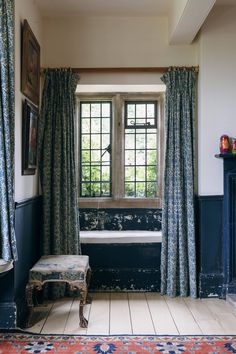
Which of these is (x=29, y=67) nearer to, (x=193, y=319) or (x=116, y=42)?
(x=116, y=42)

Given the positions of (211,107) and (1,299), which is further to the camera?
(211,107)

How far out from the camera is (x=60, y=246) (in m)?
4.00

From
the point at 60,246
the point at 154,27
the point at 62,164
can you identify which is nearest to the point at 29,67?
the point at 62,164

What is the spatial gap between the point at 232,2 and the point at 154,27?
33.5 inches

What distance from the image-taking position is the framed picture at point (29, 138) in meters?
3.49

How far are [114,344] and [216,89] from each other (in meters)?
2.72

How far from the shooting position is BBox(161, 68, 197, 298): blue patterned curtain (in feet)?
13.2

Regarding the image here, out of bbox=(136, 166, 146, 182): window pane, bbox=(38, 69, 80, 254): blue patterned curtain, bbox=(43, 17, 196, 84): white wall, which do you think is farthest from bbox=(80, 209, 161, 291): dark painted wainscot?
bbox=(43, 17, 196, 84): white wall

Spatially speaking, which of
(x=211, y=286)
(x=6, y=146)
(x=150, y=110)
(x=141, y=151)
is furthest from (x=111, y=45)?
(x=211, y=286)

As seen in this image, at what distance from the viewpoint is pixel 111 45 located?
4219 mm

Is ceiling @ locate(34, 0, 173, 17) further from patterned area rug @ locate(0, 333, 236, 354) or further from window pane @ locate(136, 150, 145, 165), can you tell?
patterned area rug @ locate(0, 333, 236, 354)

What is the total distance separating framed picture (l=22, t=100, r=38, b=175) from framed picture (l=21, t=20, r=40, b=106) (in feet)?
0.43

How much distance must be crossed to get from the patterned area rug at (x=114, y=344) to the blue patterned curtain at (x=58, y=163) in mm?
1114

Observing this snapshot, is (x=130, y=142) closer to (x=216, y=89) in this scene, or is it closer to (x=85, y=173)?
(x=85, y=173)
